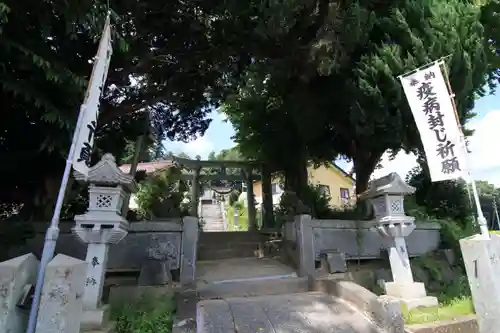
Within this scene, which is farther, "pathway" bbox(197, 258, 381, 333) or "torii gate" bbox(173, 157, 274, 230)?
"torii gate" bbox(173, 157, 274, 230)

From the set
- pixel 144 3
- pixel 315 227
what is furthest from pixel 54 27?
pixel 315 227

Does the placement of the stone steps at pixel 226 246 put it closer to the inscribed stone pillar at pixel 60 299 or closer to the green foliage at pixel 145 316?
the green foliage at pixel 145 316

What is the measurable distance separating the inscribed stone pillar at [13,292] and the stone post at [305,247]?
4825mm

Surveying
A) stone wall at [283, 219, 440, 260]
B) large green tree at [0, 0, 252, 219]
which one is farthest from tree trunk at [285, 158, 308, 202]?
stone wall at [283, 219, 440, 260]

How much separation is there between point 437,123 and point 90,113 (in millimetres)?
5293

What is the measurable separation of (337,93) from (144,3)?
499 centimetres

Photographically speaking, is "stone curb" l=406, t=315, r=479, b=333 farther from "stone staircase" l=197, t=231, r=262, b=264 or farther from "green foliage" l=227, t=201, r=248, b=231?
"green foliage" l=227, t=201, r=248, b=231

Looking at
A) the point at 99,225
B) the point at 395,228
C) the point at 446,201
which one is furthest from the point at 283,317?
the point at 446,201

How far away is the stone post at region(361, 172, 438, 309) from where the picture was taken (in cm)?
556

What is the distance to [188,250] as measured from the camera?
6.31m

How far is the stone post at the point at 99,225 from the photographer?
4711 mm

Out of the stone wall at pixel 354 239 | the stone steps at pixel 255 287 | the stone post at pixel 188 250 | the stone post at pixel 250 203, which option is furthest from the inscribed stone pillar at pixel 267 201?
the stone post at pixel 188 250

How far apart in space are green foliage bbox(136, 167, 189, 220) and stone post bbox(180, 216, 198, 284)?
589cm

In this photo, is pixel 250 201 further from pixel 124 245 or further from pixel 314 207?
pixel 124 245
